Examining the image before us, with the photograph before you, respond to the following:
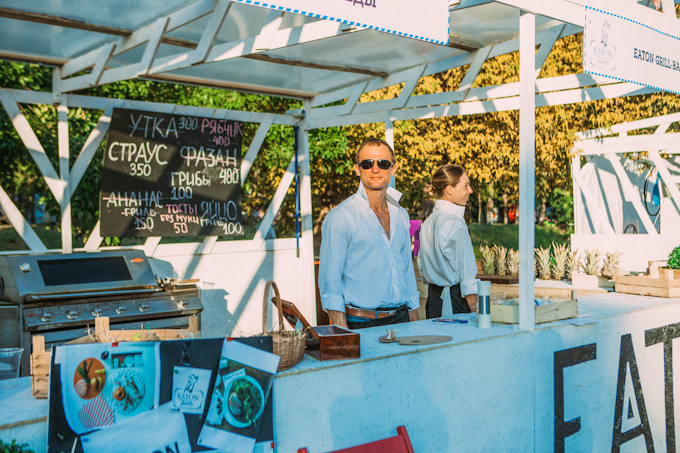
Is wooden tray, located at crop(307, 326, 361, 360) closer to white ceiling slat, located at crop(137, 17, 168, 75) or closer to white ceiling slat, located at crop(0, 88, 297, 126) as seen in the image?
white ceiling slat, located at crop(137, 17, 168, 75)

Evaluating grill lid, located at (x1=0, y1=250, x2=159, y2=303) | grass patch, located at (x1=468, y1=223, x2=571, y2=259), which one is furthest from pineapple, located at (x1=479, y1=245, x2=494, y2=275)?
grass patch, located at (x1=468, y1=223, x2=571, y2=259)

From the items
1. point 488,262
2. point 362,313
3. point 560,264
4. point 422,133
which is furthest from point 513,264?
point 422,133

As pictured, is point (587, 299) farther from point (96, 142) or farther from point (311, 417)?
point (96, 142)

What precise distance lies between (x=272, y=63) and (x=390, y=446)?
3.43 metres

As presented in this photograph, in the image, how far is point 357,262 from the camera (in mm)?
3264

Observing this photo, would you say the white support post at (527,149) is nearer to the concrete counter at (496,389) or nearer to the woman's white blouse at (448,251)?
the concrete counter at (496,389)

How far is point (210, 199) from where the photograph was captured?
603cm

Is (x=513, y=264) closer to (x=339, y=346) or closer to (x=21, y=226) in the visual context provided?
(x=339, y=346)

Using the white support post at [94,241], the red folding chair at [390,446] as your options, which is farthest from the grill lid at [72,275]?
the red folding chair at [390,446]

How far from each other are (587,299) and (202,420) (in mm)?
3008

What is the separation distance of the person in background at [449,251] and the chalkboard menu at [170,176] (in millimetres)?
2649

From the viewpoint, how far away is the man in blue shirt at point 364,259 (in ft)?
10.5

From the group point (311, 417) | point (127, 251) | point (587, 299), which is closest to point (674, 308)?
point (587, 299)

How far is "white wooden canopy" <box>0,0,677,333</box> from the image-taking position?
12.1ft
